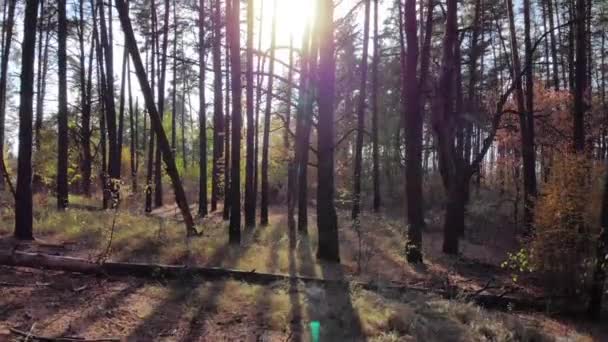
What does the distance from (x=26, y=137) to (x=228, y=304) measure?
5830mm

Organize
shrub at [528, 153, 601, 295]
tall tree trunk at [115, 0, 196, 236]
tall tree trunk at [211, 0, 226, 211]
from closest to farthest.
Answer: shrub at [528, 153, 601, 295], tall tree trunk at [115, 0, 196, 236], tall tree trunk at [211, 0, 226, 211]

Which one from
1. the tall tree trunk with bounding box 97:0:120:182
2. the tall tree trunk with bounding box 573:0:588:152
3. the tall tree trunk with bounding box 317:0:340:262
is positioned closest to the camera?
the tall tree trunk with bounding box 317:0:340:262

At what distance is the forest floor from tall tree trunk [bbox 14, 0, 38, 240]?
405 mm

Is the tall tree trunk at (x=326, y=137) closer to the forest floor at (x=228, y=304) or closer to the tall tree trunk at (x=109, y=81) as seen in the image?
the forest floor at (x=228, y=304)

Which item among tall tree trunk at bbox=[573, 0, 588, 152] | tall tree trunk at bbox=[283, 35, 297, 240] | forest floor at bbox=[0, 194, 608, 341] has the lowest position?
forest floor at bbox=[0, 194, 608, 341]

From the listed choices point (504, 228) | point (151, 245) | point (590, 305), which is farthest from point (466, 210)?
point (151, 245)

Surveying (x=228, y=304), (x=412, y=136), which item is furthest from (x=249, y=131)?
(x=228, y=304)

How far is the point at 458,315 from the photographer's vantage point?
6.75 meters

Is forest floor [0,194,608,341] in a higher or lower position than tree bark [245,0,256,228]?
lower

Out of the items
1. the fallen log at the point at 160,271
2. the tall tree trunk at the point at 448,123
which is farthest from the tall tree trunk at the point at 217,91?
the fallen log at the point at 160,271

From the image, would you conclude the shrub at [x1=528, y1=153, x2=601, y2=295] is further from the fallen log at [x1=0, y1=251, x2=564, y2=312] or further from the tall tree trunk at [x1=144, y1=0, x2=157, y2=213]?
the tall tree trunk at [x1=144, y1=0, x2=157, y2=213]

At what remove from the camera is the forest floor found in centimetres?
546

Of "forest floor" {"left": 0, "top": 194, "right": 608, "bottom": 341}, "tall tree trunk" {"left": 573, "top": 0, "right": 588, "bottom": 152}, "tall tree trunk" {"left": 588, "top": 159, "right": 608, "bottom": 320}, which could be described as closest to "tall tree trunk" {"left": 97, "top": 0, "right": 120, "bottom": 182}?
"forest floor" {"left": 0, "top": 194, "right": 608, "bottom": 341}

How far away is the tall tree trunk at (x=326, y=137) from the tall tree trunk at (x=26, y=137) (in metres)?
5.48
